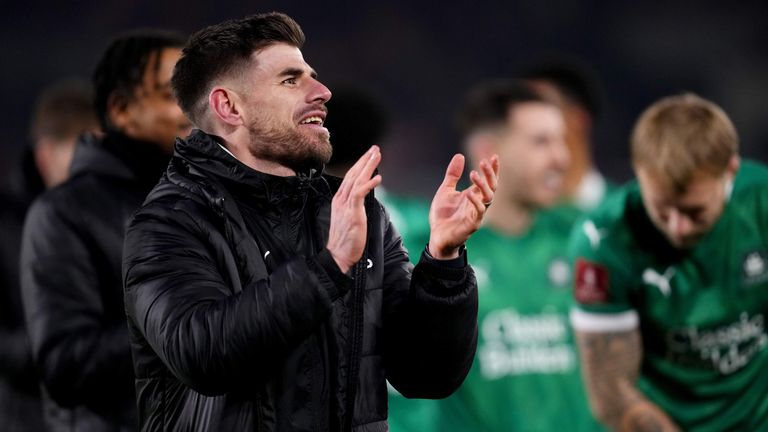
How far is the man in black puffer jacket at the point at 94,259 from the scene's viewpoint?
2.64 meters

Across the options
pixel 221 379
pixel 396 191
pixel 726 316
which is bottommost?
pixel 396 191

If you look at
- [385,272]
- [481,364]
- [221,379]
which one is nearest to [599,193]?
[481,364]

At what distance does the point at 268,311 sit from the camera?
1.74 metres

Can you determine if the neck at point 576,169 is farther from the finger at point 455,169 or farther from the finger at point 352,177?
the finger at point 352,177

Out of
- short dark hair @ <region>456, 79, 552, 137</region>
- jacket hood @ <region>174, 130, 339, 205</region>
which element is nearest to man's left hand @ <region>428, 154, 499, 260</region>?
jacket hood @ <region>174, 130, 339, 205</region>

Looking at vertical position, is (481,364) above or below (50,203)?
below

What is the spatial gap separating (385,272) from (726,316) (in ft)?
7.33

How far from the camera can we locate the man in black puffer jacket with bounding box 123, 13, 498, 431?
70.0 inches

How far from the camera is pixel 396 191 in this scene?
26.4ft

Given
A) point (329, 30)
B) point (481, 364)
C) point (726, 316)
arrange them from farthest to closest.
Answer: point (329, 30) < point (481, 364) < point (726, 316)

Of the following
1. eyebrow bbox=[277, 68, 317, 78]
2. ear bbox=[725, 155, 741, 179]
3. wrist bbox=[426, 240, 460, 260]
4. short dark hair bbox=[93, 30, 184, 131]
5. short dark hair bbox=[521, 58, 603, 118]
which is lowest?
short dark hair bbox=[521, 58, 603, 118]


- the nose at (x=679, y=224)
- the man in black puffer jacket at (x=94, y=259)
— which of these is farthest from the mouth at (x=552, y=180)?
the man in black puffer jacket at (x=94, y=259)

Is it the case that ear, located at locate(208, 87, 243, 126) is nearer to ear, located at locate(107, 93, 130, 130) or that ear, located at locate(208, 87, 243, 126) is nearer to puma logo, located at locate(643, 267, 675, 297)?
ear, located at locate(107, 93, 130, 130)

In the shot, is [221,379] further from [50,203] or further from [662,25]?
[662,25]
